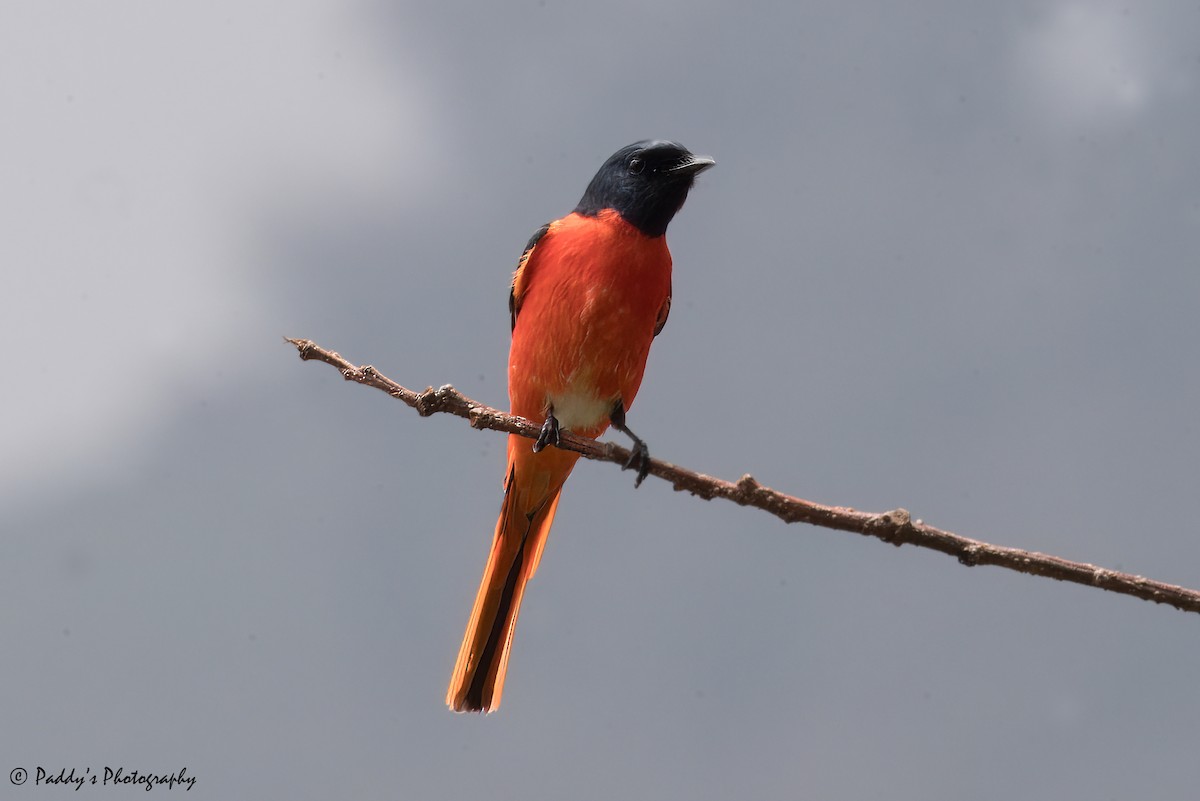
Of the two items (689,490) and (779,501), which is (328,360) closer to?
(689,490)

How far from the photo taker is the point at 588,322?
14.3ft

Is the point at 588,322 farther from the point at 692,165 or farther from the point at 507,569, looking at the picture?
the point at 507,569

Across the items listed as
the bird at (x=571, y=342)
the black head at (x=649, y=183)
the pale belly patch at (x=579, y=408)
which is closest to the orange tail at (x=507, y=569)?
the bird at (x=571, y=342)

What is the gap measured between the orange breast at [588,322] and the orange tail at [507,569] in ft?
1.19

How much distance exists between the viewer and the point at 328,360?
142 inches

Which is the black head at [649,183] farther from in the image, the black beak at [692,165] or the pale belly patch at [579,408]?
the pale belly patch at [579,408]

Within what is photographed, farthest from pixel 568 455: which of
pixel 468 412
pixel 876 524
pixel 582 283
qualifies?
pixel 876 524

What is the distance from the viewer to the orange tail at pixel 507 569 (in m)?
4.86

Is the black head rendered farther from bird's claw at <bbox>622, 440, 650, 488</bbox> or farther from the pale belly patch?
bird's claw at <bbox>622, 440, 650, 488</bbox>

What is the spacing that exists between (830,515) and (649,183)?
2203 mm

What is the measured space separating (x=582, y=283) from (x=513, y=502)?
1.33 metres

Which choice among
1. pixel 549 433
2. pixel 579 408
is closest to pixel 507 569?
pixel 579 408

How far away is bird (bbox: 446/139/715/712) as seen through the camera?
4395 mm

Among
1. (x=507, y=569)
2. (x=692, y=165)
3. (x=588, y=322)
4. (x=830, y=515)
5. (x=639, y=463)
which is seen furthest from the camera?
(x=507, y=569)
